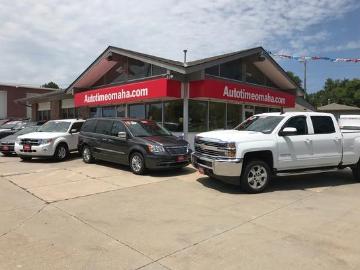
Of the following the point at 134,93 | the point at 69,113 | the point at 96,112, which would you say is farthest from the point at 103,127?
the point at 69,113

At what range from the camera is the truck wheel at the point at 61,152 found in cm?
1558

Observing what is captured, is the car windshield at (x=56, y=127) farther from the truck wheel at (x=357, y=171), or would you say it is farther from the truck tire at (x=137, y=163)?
the truck wheel at (x=357, y=171)

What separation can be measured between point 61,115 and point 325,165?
21874 millimetres

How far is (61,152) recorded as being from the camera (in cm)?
1580

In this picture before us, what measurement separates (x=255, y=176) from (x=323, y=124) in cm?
268

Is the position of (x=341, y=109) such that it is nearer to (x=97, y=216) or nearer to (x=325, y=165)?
(x=325, y=165)

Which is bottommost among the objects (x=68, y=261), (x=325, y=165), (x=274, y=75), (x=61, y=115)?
(x=68, y=261)

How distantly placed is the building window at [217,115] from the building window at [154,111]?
230 cm

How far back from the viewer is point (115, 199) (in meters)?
8.58

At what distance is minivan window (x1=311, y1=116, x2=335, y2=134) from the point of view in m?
10.5

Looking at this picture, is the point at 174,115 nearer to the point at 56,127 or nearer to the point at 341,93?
the point at 56,127

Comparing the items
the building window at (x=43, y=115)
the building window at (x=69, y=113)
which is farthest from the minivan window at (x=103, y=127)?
the building window at (x=43, y=115)

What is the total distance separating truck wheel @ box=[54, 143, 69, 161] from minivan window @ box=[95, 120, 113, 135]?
2.28 m

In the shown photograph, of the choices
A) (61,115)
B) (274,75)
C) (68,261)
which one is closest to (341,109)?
(274,75)
